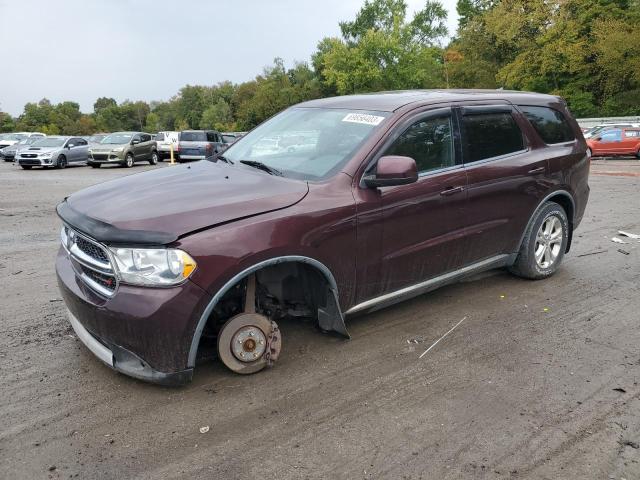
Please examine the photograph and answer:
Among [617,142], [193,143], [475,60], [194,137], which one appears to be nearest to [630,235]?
[617,142]

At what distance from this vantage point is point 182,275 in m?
2.94

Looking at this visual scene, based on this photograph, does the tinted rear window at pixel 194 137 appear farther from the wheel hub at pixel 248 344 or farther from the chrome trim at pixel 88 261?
the wheel hub at pixel 248 344

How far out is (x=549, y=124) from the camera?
17.5 feet

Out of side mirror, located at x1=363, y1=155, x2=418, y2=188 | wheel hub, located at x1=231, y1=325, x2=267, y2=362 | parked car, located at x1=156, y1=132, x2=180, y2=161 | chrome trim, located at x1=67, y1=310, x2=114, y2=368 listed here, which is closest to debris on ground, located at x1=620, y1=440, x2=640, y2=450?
side mirror, located at x1=363, y1=155, x2=418, y2=188

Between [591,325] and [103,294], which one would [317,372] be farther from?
[591,325]

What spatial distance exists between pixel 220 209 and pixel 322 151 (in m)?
1.09

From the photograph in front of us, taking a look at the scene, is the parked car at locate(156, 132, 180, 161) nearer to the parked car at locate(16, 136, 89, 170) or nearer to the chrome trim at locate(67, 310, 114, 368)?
the parked car at locate(16, 136, 89, 170)

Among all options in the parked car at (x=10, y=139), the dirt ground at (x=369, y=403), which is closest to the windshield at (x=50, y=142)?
the parked car at (x=10, y=139)

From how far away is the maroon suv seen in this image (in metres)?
2.98

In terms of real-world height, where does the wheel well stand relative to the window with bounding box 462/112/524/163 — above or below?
below

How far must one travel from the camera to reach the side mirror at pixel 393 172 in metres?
3.53

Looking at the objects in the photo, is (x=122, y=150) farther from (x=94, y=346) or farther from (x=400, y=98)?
(x=94, y=346)

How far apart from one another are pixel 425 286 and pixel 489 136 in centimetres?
147

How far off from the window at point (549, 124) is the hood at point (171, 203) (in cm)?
281
